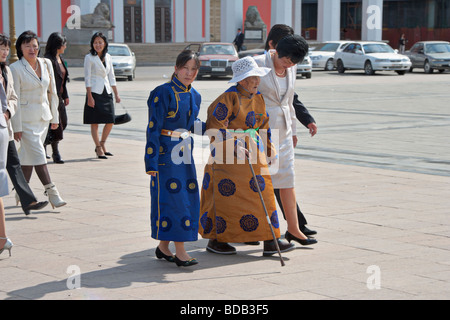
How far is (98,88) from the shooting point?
→ 10.9 meters

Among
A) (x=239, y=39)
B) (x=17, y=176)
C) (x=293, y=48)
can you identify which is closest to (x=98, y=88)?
(x=17, y=176)

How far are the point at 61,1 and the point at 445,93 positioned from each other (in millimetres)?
26881

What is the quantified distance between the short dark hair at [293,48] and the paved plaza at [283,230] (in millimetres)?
1407

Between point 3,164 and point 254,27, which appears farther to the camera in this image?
point 254,27

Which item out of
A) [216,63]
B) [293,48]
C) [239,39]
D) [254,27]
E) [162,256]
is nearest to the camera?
[162,256]

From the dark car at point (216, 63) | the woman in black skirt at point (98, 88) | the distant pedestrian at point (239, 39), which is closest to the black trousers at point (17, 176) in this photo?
the woman in black skirt at point (98, 88)

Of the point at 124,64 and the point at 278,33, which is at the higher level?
the point at 278,33

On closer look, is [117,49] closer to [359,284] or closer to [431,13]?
[359,284]

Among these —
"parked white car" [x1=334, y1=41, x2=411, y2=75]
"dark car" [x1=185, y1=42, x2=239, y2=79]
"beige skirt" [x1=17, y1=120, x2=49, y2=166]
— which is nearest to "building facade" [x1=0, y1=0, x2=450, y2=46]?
"dark car" [x1=185, y1=42, x2=239, y2=79]

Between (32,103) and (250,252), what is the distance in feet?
9.29

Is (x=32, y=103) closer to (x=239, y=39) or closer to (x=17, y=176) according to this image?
(x=17, y=176)

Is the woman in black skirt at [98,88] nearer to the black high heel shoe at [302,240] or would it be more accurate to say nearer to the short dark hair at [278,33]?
the short dark hair at [278,33]

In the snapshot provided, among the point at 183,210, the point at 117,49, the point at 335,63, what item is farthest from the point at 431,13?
the point at 183,210

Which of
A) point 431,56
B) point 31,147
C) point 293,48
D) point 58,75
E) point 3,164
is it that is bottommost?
point 31,147
